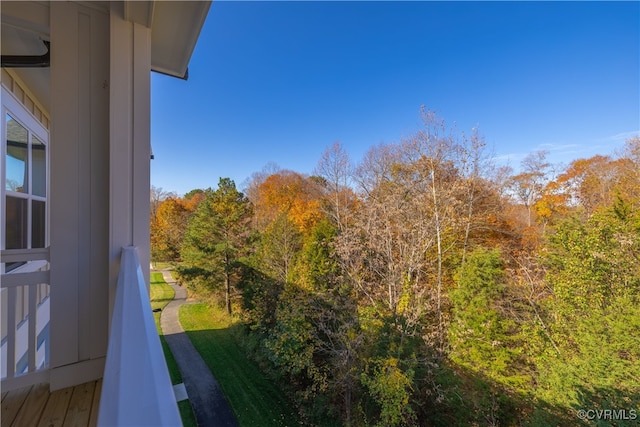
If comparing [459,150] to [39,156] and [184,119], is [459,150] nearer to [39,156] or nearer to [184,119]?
[39,156]

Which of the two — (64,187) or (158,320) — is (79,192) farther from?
(158,320)

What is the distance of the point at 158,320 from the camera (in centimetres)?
1056

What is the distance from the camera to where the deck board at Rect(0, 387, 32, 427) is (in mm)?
1339

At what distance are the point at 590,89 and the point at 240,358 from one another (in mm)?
15151

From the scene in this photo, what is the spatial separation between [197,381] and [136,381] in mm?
9155

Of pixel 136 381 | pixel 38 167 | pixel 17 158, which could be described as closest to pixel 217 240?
pixel 38 167

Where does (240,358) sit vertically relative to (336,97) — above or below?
below

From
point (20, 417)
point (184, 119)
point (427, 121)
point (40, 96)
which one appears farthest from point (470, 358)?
point (184, 119)

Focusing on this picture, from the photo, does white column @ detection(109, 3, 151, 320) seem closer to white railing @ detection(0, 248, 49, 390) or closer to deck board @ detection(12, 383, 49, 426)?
white railing @ detection(0, 248, 49, 390)

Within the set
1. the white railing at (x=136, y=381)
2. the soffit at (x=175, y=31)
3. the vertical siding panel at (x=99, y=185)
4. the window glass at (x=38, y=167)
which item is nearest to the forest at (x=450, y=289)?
the vertical siding panel at (x=99, y=185)

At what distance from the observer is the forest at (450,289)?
5387mm

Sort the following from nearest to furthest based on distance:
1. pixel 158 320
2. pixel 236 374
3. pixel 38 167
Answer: pixel 38 167, pixel 236 374, pixel 158 320

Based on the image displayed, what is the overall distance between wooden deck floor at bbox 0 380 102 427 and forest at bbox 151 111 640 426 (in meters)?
5.70

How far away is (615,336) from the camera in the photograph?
4.84 metres
